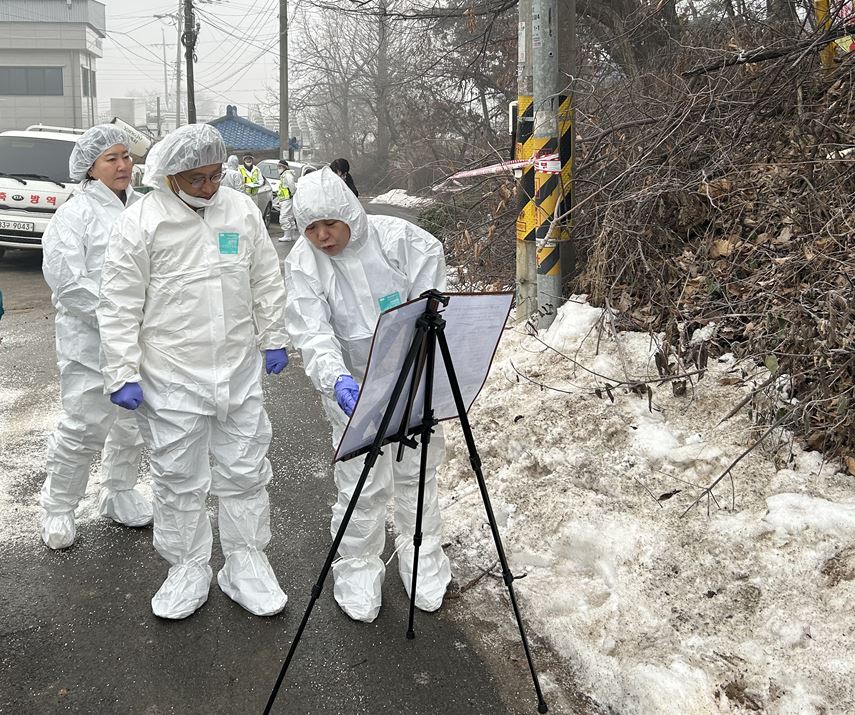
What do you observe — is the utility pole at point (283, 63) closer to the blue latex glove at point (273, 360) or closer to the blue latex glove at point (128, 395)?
the blue latex glove at point (273, 360)

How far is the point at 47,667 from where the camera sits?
318 centimetres

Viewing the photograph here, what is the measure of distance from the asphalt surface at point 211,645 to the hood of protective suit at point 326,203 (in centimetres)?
162

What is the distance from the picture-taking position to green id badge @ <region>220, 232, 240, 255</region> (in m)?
3.47

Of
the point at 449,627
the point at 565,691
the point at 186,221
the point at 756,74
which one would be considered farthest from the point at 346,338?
the point at 756,74

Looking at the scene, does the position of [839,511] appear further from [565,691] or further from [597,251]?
[597,251]

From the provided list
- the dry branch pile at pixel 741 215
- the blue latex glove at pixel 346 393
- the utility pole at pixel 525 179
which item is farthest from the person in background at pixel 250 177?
the blue latex glove at pixel 346 393

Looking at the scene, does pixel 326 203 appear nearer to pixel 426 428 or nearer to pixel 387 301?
pixel 387 301

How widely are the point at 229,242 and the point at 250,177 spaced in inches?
621

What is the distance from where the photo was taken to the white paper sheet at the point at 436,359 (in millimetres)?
2621

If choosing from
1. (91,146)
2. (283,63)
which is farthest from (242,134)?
(91,146)

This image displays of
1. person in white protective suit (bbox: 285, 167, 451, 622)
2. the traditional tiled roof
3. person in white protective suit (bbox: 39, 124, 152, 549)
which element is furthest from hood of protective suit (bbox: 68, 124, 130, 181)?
the traditional tiled roof

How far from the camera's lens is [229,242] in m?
3.49

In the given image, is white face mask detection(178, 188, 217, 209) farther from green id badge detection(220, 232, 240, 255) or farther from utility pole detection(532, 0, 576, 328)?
utility pole detection(532, 0, 576, 328)

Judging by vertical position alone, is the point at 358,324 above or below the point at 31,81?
below
